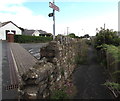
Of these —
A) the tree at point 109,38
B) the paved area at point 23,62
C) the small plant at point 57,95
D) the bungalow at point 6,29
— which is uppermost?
the bungalow at point 6,29

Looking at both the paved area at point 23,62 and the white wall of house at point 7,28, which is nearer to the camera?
the paved area at point 23,62

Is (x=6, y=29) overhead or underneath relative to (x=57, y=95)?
overhead

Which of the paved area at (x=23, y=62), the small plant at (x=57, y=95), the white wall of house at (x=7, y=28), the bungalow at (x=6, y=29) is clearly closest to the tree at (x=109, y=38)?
the paved area at (x=23, y=62)

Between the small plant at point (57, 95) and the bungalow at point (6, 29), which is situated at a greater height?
the bungalow at point (6, 29)

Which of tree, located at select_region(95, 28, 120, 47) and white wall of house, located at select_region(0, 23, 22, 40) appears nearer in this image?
tree, located at select_region(95, 28, 120, 47)

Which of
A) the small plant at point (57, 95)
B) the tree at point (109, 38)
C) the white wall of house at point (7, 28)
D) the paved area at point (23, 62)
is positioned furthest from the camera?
the white wall of house at point (7, 28)

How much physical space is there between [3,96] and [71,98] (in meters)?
2.19

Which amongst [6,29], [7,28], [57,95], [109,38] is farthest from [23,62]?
[7,28]

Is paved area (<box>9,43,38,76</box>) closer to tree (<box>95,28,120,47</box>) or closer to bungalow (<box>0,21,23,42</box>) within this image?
tree (<box>95,28,120,47</box>)

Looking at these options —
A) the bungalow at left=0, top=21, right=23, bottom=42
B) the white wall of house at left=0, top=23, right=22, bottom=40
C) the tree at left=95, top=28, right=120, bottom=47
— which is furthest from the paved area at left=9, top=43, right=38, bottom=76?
the white wall of house at left=0, top=23, right=22, bottom=40

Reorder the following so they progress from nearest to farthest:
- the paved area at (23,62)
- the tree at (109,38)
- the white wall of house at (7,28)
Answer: the paved area at (23,62) < the tree at (109,38) < the white wall of house at (7,28)

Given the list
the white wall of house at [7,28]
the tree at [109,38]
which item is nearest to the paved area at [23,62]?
the tree at [109,38]

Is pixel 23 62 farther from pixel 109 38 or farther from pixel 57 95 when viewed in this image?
pixel 109 38

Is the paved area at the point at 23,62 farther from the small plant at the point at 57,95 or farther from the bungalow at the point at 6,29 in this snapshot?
the bungalow at the point at 6,29
